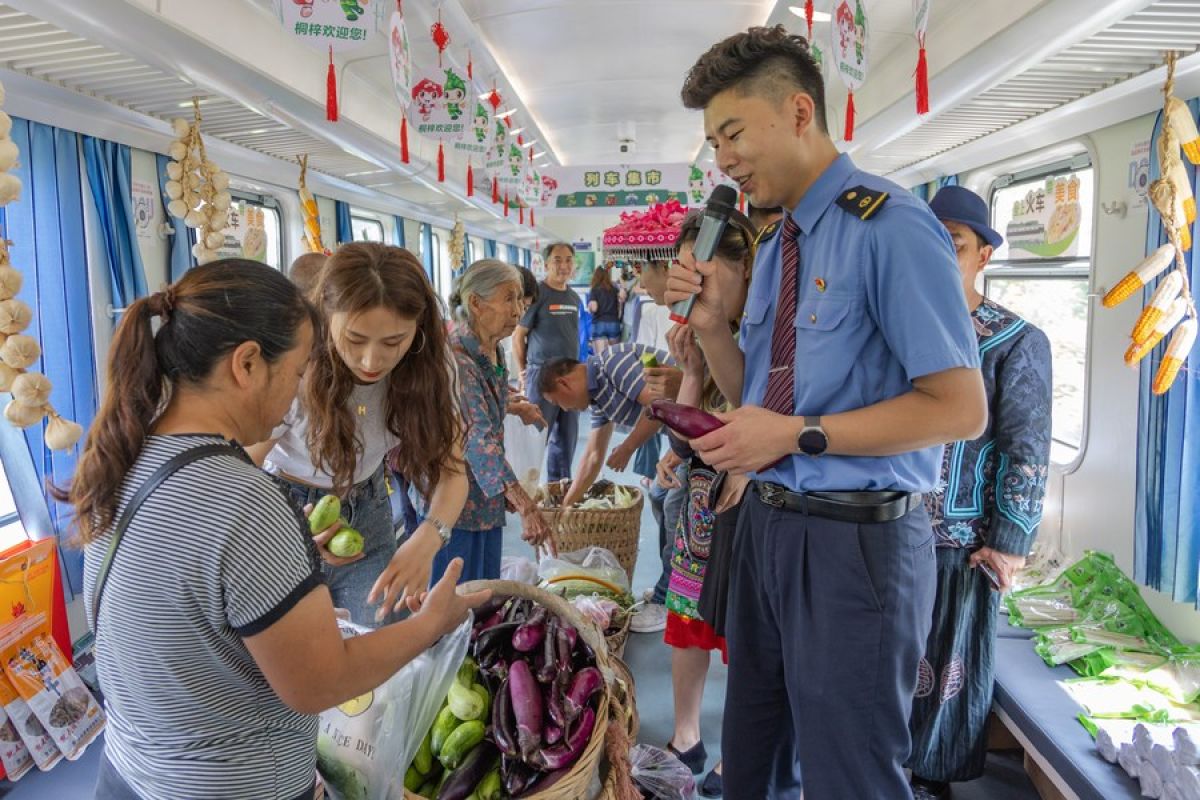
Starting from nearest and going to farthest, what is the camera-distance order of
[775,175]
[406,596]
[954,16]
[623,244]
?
[775,175] < [406,596] < [623,244] < [954,16]

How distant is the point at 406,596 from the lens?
5.98 feet

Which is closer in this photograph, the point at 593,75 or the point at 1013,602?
the point at 1013,602

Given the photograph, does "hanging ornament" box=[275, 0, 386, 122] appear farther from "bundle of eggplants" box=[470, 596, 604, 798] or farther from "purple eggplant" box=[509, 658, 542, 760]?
"purple eggplant" box=[509, 658, 542, 760]

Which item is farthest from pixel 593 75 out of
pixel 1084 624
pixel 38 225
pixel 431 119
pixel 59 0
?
pixel 1084 624

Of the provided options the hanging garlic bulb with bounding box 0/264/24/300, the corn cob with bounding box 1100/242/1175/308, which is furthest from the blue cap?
the hanging garlic bulb with bounding box 0/264/24/300

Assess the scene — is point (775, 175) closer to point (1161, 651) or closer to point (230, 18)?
point (1161, 651)

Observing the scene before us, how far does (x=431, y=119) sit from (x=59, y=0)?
200 centimetres

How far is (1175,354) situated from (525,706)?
3050 mm

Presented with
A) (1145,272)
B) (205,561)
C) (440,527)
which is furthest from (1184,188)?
(205,561)

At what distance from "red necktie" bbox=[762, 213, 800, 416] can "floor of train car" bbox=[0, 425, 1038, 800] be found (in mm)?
1940

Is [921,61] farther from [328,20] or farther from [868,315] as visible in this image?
[328,20]

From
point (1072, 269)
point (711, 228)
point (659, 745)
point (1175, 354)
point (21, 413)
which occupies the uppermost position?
point (1072, 269)

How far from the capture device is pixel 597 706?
1918mm

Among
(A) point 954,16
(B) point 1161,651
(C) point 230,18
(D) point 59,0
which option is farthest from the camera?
(A) point 954,16
